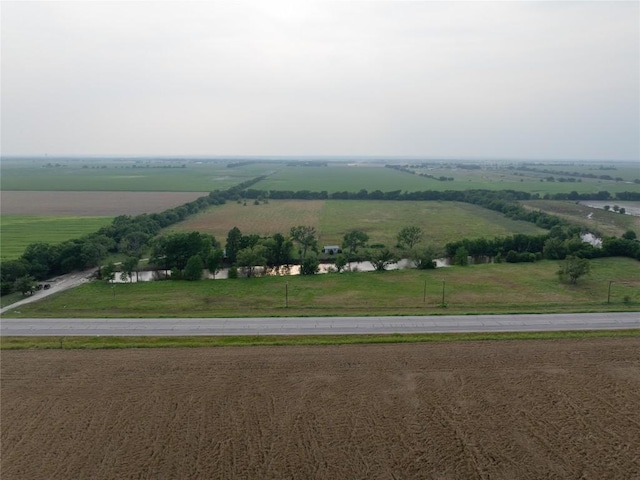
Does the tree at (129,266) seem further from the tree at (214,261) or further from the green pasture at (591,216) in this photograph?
the green pasture at (591,216)

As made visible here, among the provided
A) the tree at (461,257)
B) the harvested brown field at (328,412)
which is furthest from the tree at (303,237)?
the harvested brown field at (328,412)

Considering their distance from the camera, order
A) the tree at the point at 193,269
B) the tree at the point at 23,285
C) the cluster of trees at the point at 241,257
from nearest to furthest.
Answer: the tree at the point at 23,285
the tree at the point at 193,269
the cluster of trees at the point at 241,257

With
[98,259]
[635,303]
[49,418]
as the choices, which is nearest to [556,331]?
[635,303]

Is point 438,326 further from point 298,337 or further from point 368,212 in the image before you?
point 368,212

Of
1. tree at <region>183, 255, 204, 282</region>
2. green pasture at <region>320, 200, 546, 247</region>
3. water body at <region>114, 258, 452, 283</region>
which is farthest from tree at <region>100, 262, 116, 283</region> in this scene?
green pasture at <region>320, 200, 546, 247</region>

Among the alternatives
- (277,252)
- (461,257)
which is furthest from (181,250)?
(461,257)

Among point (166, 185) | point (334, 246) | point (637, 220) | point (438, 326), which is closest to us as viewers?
point (438, 326)
